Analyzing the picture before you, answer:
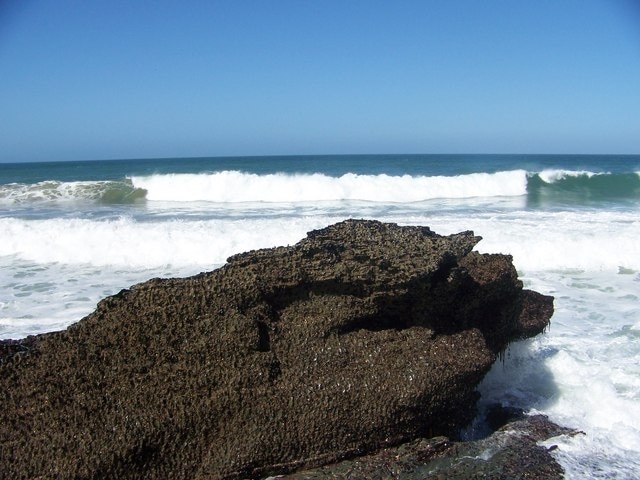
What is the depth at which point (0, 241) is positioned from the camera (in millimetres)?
10281

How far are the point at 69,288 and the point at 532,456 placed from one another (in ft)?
20.5

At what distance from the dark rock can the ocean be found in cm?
17

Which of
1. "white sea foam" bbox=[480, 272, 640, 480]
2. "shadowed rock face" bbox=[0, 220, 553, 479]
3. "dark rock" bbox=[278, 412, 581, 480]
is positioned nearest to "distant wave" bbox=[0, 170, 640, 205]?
"white sea foam" bbox=[480, 272, 640, 480]

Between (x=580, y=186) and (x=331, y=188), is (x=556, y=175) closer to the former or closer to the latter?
(x=580, y=186)

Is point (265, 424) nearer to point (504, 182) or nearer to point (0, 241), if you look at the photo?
point (0, 241)

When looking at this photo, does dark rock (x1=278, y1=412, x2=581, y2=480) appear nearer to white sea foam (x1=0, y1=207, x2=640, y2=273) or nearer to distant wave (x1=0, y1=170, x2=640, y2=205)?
white sea foam (x1=0, y1=207, x2=640, y2=273)

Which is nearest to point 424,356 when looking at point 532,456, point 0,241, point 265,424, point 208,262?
point 532,456

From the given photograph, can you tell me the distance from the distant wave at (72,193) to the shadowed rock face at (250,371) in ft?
64.6

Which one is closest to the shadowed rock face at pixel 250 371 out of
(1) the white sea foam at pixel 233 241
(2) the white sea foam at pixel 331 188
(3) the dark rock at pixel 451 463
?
(3) the dark rock at pixel 451 463

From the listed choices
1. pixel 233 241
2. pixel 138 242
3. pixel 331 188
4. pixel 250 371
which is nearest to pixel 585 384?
pixel 250 371

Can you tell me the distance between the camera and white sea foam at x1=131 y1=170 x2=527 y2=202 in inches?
808

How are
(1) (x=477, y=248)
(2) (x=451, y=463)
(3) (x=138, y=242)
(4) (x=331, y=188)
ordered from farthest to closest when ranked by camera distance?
(4) (x=331, y=188) < (3) (x=138, y=242) < (1) (x=477, y=248) < (2) (x=451, y=463)

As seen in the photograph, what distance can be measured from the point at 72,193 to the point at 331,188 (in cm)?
1049

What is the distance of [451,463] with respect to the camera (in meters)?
2.76
